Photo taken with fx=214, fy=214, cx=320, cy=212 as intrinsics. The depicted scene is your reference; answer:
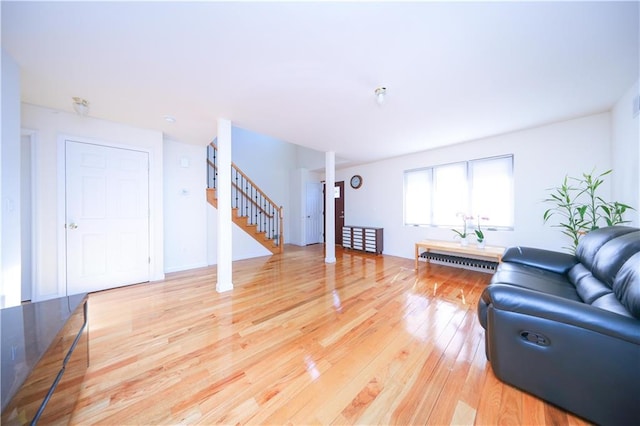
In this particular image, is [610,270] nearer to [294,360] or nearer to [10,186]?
[294,360]

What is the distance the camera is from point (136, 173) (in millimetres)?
3225

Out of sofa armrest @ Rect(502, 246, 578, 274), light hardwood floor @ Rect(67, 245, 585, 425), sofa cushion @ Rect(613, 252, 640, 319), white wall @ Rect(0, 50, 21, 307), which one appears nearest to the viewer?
sofa cushion @ Rect(613, 252, 640, 319)

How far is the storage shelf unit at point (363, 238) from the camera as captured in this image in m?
5.16

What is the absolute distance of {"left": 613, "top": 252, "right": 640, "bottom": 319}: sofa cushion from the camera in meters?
1.00

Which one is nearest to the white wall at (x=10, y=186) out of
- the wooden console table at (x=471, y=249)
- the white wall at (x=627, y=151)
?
the wooden console table at (x=471, y=249)

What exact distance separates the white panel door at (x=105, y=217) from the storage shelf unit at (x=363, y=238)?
14.0 ft

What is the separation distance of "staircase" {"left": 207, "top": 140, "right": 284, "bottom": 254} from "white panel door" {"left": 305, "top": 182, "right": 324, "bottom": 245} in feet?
3.77

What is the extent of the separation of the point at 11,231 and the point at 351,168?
18.6 feet

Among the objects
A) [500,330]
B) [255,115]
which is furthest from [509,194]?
[255,115]

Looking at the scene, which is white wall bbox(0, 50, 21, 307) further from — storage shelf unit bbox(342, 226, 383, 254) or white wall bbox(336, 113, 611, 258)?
white wall bbox(336, 113, 611, 258)

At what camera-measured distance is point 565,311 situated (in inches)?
44.7

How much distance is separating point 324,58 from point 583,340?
2.41 m

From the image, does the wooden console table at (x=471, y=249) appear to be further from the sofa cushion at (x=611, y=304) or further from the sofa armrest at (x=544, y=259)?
the sofa cushion at (x=611, y=304)

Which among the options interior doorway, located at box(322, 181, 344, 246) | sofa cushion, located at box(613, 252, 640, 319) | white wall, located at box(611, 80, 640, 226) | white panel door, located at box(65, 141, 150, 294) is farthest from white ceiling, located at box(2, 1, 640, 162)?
interior doorway, located at box(322, 181, 344, 246)
